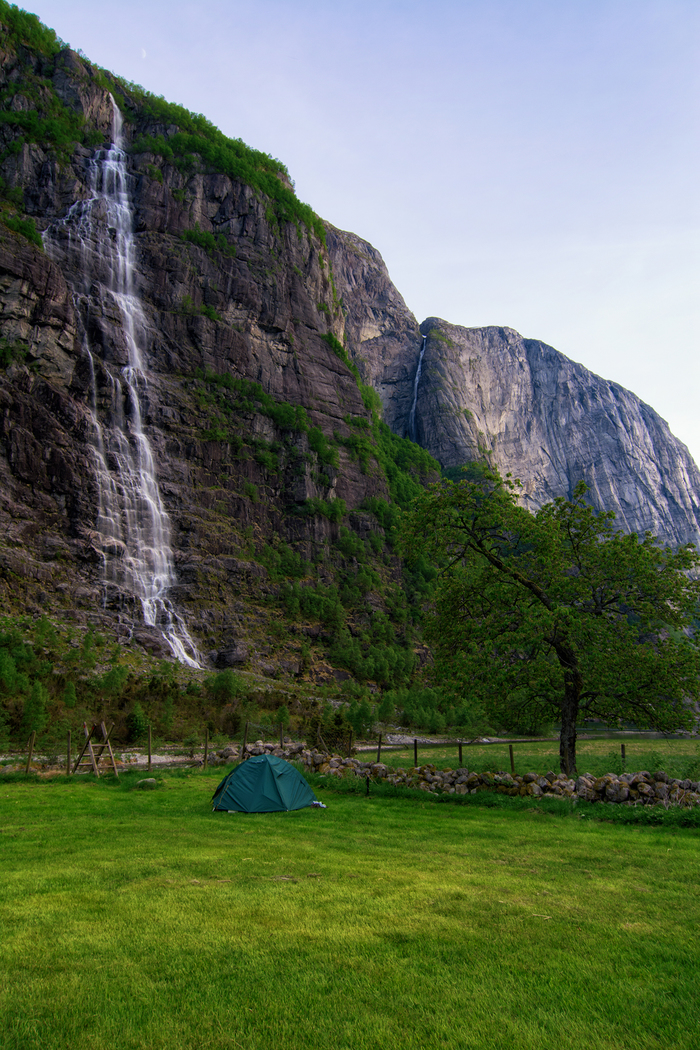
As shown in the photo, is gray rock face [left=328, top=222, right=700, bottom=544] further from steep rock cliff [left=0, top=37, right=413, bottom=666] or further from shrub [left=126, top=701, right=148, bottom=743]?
shrub [left=126, top=701, right=148, bottom=743]


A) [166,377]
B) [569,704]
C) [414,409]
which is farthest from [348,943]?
[414,409]

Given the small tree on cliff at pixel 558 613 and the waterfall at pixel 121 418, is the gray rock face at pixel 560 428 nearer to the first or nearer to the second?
the waterfall at pixel 121 418

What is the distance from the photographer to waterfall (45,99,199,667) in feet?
173

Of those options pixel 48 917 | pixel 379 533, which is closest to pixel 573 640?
pixel 48 917

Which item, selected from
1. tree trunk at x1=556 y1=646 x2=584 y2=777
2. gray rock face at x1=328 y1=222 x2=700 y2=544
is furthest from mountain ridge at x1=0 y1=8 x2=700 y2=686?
gray rock face at x1=328 y1=222 x2=700 y2=544

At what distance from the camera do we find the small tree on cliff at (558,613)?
19.0m

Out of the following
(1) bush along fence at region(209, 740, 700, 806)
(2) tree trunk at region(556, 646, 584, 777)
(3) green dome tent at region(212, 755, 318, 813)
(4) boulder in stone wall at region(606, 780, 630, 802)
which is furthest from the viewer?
(2) tree trunk at region(556, 646, 584, 777)

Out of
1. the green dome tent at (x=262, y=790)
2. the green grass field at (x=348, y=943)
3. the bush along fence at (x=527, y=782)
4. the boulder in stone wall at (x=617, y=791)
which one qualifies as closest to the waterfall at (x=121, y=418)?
the bush along fence at (x=527, y=782)

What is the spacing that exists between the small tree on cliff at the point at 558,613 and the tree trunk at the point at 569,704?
0.04 meters

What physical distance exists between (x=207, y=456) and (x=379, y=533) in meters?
25.3

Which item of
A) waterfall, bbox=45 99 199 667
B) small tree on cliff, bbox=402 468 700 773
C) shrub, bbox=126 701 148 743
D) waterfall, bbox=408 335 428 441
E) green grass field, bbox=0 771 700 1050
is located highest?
waterfall, bbox=408 335 428 441

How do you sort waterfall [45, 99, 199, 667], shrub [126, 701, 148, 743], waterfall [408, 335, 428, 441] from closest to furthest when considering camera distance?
shrub [126, 701, 148, 743], waterfall [45, 99, 199, 667], waterfall [408, 335, 428, 441]

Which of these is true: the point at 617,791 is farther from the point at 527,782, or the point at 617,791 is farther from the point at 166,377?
the point at 166,377

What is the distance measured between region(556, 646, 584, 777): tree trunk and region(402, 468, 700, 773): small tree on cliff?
0.13ft
